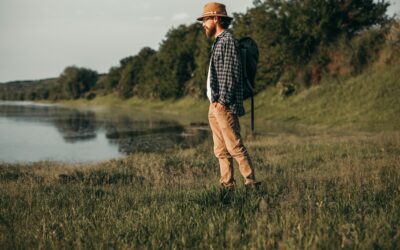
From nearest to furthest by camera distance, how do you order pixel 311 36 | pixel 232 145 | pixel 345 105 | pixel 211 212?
pixel 211 212 → pixel 232 145 → pixel 345 105 → pixel 311 36

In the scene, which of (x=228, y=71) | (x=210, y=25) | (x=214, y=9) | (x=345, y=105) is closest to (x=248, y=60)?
(x=228, y=71)

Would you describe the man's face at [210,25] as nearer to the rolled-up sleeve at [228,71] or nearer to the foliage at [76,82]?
the rolled-up sleeve at [228,71]

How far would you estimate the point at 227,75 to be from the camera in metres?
5.96

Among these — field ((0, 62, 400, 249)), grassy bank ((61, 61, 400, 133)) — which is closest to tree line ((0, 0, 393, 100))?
grassy bank ((61, 61, 400, 133))

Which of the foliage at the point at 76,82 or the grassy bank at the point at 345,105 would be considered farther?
the foliage at the point at 76,82

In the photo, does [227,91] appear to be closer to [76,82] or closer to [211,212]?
[211,212]

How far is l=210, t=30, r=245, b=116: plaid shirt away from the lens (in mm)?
5941

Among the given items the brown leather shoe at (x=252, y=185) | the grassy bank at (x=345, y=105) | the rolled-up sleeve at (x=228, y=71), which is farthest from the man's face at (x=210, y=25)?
the grassy bank at (x=345, y=105)

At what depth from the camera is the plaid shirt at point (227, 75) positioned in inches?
234

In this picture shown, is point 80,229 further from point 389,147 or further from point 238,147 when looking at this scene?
point 389,147

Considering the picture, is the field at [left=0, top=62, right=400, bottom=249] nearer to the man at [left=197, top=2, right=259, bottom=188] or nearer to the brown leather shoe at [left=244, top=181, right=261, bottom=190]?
the brown leather shoe at [left=244, top=181, right=261, bottom=190]

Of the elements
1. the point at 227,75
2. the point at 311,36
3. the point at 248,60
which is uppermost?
the point at 311,36

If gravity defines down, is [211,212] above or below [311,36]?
below

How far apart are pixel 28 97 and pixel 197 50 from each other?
377ft
